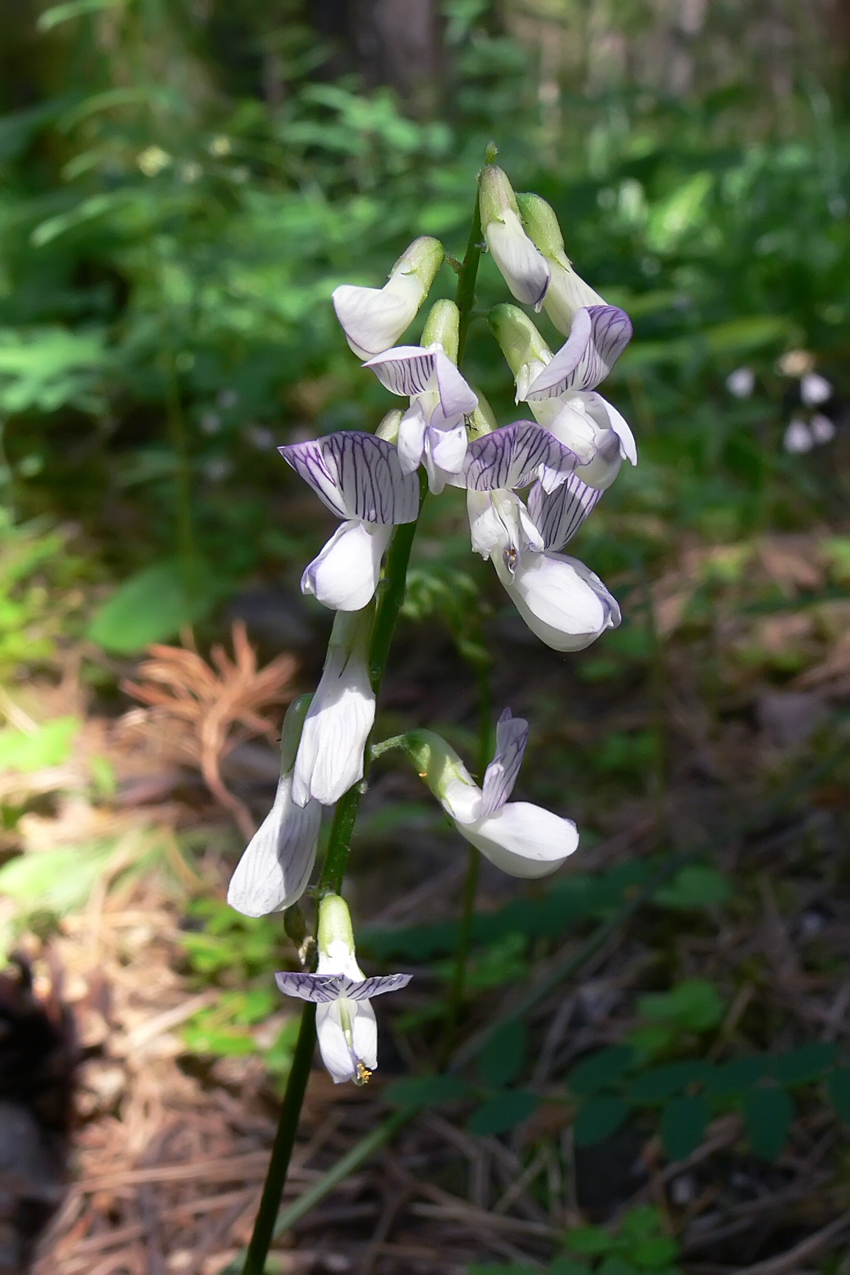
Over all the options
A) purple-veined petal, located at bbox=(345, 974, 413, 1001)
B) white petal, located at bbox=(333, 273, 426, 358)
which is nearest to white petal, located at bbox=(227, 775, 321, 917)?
purple-veined petal, located at bbox=(345, 974, 413, 1001)

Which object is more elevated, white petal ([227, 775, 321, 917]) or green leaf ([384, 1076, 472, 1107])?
white petal ([227, 775, 321, 917])

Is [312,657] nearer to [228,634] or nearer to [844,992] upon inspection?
[228,634]

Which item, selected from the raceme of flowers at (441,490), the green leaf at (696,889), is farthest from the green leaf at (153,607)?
the raceme of flowers at (441,490)

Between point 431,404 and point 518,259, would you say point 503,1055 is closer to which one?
point 431,404

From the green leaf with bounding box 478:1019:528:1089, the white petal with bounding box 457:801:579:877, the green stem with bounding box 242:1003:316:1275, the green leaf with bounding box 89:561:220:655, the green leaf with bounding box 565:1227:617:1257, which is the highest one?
the white petal with bounding box 457:801:579:877

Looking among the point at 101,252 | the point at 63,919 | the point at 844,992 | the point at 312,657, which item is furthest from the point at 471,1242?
the point at 101,252

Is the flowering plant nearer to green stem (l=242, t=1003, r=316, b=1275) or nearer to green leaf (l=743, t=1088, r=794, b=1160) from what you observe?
green stem (l=242, t=1003, r=316, b=1275)
